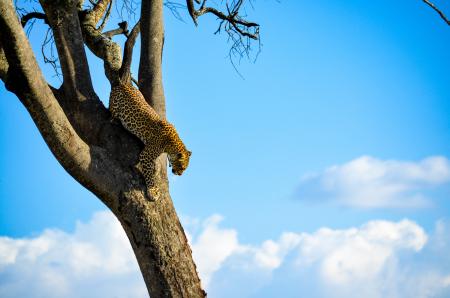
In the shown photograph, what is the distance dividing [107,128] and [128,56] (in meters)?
0.88

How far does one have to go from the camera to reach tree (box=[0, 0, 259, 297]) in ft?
17.6

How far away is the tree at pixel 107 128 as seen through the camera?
5379mm

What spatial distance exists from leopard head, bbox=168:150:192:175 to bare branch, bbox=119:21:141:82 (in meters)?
1.06

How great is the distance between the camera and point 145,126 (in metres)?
6.52

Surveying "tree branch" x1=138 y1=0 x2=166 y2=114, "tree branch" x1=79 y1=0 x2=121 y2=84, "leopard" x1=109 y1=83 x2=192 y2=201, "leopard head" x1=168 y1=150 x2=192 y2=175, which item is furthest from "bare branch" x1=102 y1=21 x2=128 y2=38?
"leopard head" x1=168 y1=150 x2=192 y2=175

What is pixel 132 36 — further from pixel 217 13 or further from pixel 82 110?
pixel 217 13

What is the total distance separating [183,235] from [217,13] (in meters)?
3.87

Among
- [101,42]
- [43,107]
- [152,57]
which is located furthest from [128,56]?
[43,107]

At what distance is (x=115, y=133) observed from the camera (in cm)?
632

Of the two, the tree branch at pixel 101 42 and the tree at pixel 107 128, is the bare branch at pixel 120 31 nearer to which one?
the tree branch at pixel 101 42

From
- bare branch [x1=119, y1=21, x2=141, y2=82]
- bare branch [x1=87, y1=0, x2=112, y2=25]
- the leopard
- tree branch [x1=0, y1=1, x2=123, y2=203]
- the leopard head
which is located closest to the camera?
tree branch [x1=0, y1=1, x2=123, y2=203]

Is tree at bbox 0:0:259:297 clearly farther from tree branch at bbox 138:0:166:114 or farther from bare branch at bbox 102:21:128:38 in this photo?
bare branch at bbox 102:21:128:38

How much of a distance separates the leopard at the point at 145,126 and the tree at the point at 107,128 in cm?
8

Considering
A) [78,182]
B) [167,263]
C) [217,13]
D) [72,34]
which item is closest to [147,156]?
[78,182]
